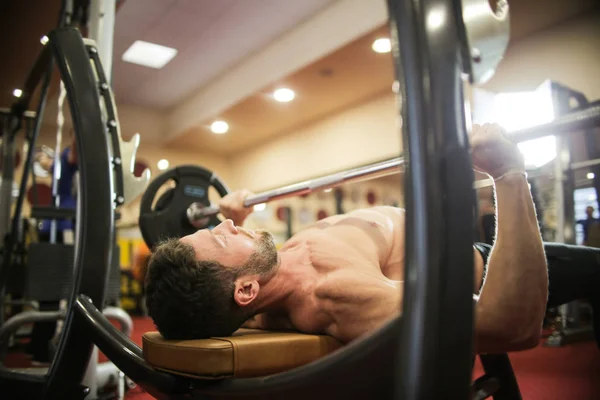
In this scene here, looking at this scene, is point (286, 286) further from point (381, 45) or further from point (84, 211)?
point (381, 45)

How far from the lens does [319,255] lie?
47.7 inches

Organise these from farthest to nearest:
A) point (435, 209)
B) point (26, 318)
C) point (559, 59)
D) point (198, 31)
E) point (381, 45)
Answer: point (198, 31) < point (381, 45) < point (559, 59) < point (26, 318) < point (435, 209)

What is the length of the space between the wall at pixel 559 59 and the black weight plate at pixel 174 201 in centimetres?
349

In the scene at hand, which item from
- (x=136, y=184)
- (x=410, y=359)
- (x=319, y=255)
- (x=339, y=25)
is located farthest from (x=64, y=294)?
(x=339, y=25)

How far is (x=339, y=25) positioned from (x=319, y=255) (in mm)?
3542

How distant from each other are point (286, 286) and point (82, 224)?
0.63 meters

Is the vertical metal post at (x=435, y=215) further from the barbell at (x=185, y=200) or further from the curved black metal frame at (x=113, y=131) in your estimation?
the curved black metal frame at (x=113, y=131)

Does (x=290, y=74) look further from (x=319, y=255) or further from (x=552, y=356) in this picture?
(x=319, y=255)

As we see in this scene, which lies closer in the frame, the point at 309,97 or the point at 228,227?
the point at 228,227

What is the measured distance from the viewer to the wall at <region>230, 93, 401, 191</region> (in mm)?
5508

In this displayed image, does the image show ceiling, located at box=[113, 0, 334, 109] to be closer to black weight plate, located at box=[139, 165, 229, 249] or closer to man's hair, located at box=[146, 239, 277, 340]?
black weight plate, located at box=[139, 165, 229, 249]

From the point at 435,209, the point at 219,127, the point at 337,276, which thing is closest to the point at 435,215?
the point at 435,209

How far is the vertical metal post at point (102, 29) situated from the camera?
1.75 m

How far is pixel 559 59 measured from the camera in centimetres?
410
